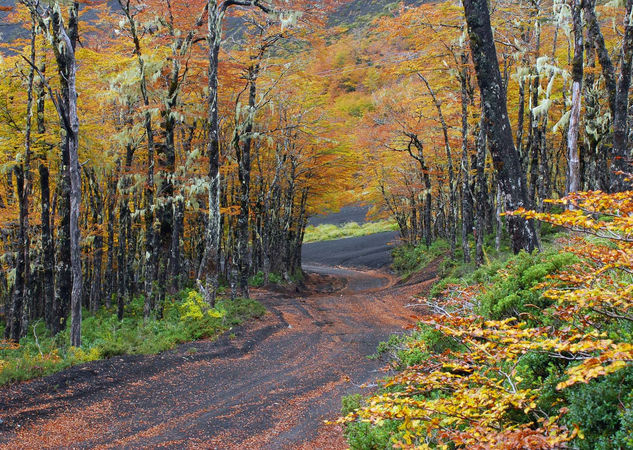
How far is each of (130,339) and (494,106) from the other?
9.76 m

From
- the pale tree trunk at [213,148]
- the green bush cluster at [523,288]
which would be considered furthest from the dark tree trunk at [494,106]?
the pale tree trunk at [213,148]

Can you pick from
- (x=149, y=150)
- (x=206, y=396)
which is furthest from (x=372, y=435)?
(x=149, y=150)

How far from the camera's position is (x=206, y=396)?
866 cm

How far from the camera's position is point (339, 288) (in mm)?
31391

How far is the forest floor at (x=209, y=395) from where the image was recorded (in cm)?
679

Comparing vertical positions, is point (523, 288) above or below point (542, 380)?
above

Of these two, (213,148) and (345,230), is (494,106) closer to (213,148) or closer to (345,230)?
(213,148)

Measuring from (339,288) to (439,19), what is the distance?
1901 centimetres

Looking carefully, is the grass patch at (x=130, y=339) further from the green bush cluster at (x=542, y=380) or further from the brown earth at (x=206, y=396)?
the green bush cluster at (x=542, y=380)

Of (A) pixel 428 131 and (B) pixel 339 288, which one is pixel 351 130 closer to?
(A) pixel 428 131

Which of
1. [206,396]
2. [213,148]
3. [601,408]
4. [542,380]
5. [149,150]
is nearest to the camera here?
[601,408]

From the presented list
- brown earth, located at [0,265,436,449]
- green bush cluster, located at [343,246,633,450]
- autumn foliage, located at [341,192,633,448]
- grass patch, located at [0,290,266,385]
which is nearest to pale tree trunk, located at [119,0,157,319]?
grass patch, located at [0,290,266,385]

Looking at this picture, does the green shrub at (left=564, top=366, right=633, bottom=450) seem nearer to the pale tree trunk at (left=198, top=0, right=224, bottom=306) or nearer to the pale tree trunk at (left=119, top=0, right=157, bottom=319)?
the pale tree trunk at (left=198, top=0, right=224, bottom=306)

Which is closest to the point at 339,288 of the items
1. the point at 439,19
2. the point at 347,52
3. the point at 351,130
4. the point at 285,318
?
the point at 351,130
